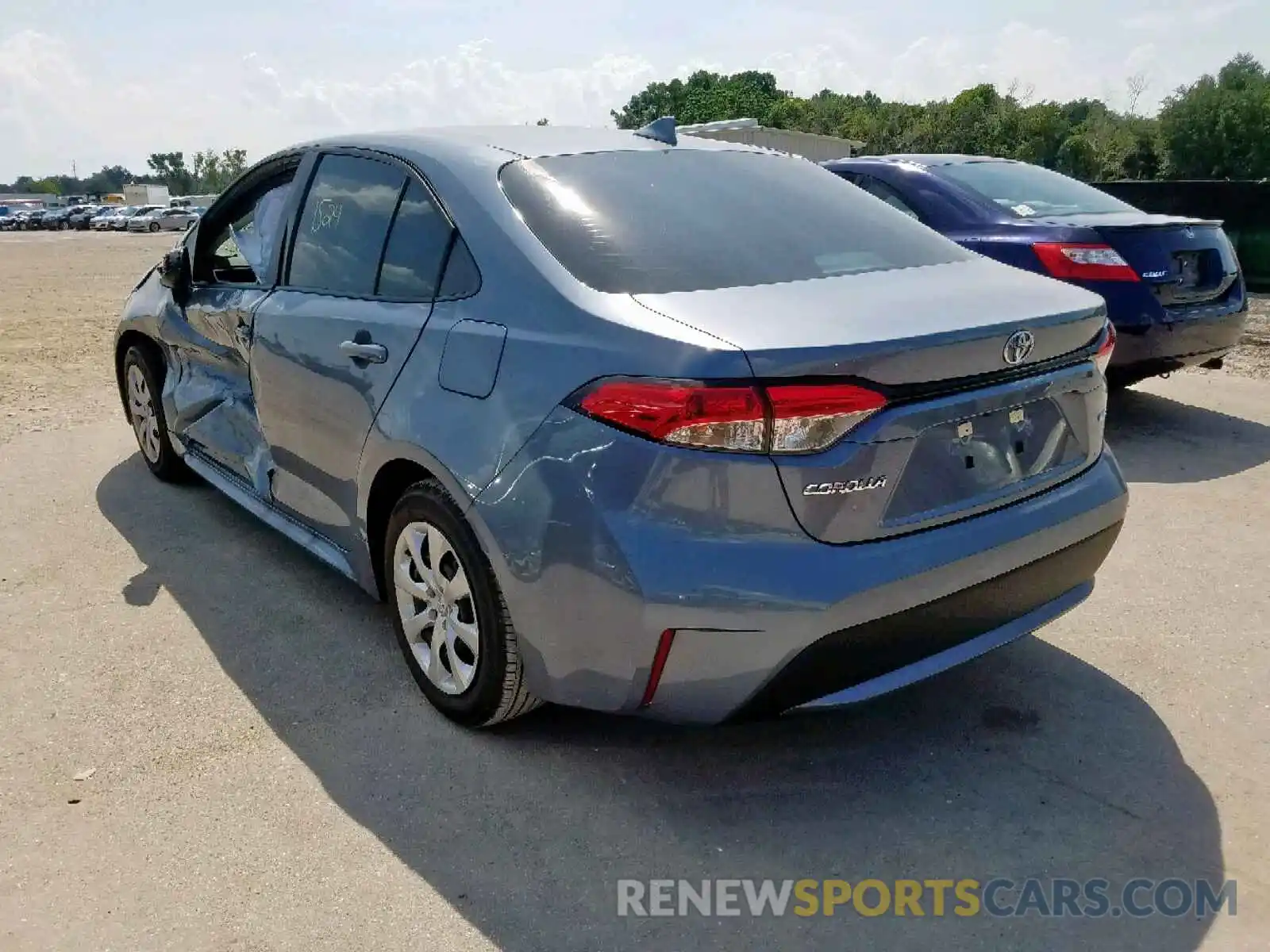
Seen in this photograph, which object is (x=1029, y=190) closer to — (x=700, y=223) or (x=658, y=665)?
(x=700, y=223)

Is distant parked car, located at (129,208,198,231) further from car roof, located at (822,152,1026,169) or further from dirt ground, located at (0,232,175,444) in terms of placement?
car roof, located at (822,152,1026,169)

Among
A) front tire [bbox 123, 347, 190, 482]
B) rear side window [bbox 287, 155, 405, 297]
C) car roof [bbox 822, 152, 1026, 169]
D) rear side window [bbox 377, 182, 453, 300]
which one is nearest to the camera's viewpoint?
rear side window [bbox 377, 182, 453, 300]

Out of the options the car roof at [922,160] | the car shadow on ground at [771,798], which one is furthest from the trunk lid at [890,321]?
the car roof at [922,160]

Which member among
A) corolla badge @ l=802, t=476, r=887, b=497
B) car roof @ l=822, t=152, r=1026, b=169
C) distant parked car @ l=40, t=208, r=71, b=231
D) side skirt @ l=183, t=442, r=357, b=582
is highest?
car roof @ l=822, t=152, r=1026, b=169

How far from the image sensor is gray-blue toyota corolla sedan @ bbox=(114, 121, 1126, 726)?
2.22m

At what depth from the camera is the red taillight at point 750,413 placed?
2.18 metres

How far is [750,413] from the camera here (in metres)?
2.18

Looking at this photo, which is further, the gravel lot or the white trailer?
the white trailer

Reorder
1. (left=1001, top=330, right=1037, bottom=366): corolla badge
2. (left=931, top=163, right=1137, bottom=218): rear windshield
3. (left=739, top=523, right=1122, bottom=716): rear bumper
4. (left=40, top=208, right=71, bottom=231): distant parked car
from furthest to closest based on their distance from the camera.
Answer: (left=40, top=208, right=71, bottom=231): distant parked car < (left=931, top=163, right=1137, bottom=218): rear windshield < (left=1001, top=330, right=1037, bottom=366): corolla badge < (left=739, top=523, right=1122, bottom=716): rear bumper

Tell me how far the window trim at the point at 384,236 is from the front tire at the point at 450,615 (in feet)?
1.84

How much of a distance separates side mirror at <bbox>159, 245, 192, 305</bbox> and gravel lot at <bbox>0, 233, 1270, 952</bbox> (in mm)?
1211

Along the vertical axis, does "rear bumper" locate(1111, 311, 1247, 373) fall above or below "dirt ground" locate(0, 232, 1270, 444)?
above

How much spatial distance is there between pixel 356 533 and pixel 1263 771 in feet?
8.69

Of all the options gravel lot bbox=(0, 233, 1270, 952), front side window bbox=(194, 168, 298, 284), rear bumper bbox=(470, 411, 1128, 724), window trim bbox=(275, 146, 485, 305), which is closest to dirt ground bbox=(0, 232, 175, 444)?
front side window bbox=(194, 168, 298, 284)
